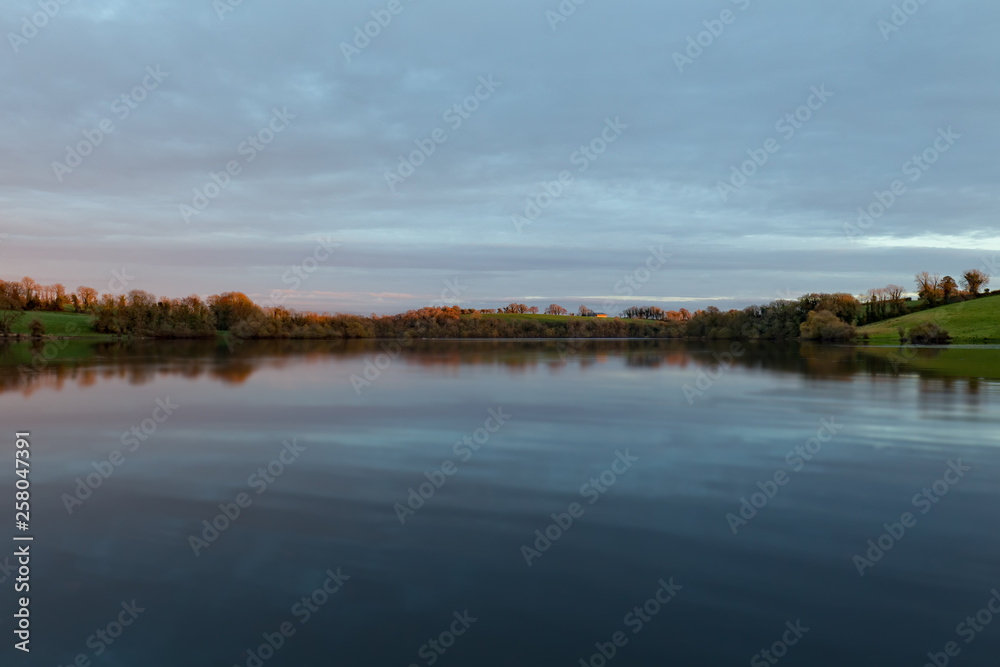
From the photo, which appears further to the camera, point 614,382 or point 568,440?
point 614,382

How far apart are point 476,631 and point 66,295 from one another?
12744 centimetres

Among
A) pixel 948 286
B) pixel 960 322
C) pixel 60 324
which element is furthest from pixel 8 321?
pixel 948 286

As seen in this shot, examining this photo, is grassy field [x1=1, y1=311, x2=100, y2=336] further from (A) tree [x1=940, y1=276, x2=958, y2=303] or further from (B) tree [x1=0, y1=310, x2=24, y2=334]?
(A) tree [x1=940, y1=276, x2=958, y2=303]

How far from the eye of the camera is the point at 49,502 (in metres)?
7.75

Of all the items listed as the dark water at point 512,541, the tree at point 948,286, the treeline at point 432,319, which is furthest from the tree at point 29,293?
the tree at point 948,286

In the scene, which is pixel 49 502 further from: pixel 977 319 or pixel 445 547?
pixel 977 319

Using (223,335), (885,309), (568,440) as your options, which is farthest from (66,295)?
(885,309)

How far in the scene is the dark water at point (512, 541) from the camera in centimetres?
461

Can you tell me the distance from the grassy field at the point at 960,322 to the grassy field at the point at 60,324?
97937 mm

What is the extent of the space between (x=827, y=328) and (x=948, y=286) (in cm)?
2876

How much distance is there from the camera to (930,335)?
61.2 metres

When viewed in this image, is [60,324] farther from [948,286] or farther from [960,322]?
[948,286]

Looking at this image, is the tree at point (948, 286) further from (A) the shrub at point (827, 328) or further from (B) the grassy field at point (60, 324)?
(B) the grassy field at point (60, 324)

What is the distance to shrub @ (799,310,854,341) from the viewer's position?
2761 inches
